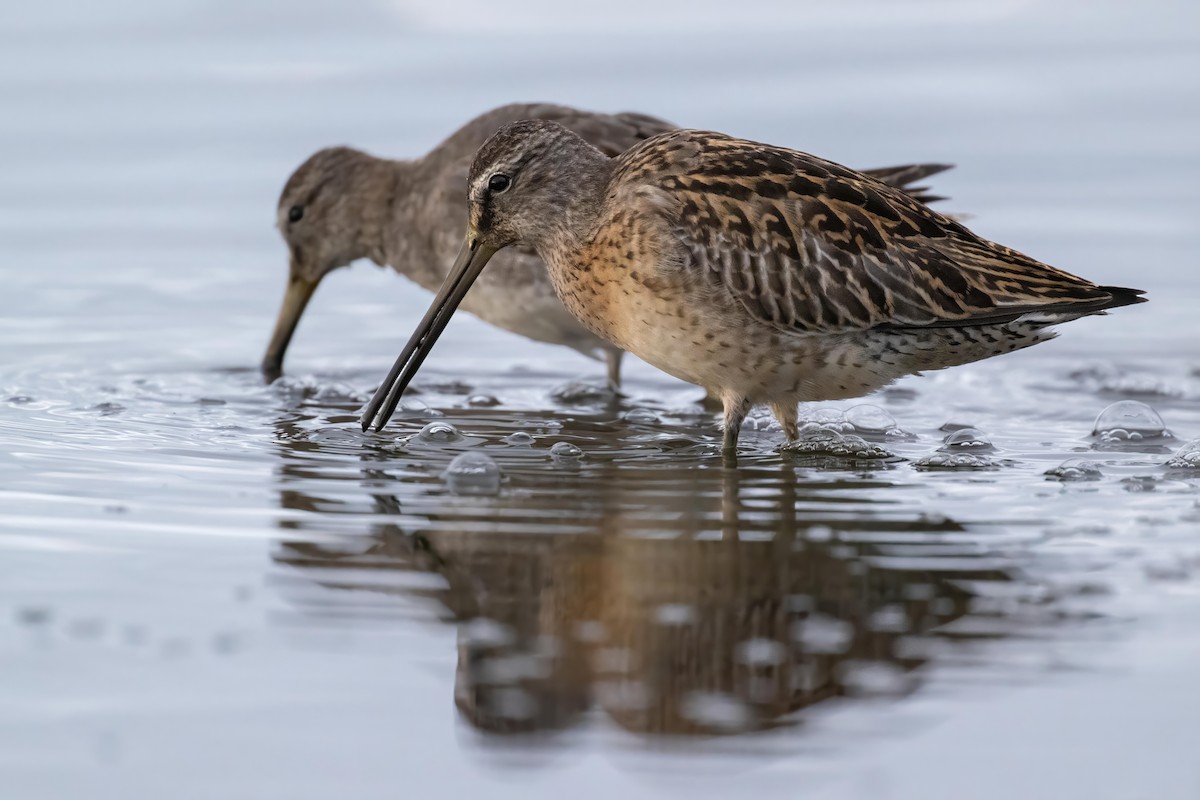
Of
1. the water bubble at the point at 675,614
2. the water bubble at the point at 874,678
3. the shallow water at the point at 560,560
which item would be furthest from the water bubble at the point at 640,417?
the water bubble at the point at 874,678

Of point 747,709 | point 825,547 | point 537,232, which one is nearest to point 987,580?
point 825,547

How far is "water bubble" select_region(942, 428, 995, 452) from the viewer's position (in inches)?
237

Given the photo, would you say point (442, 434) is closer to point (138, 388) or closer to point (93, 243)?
point (138, 388)

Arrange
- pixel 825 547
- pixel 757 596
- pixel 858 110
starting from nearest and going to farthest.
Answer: pixel 757 596
pixel 825 547
pixel 858 110

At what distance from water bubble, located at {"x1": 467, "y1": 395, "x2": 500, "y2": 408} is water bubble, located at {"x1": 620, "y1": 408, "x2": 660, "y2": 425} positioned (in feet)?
1.82

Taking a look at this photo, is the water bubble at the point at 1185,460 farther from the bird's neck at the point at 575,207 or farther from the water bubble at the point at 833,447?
the bird's neck at the point at 575,207

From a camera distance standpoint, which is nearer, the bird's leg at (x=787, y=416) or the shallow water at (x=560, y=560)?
the shallow water at (x=560, y=560)

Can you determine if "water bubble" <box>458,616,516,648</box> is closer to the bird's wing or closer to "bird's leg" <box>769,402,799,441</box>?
the bird's wing

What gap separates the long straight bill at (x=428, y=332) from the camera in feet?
21.0

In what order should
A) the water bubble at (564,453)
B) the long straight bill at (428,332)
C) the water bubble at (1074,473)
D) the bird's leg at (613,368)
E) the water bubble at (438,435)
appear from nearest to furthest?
1. the water bubble at (1074,473)
2. the water bubble at (564,453)
3. the water bubble at (438,435)
4. the long straight bill at (428,332)
5. the bird's leg at (613,368)

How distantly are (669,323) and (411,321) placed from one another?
330 centimetres

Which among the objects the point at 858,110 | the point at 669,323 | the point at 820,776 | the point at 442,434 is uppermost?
the point at 858,110

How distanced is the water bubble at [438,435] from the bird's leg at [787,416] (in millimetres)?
1099

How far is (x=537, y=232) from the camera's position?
6.18 metres
